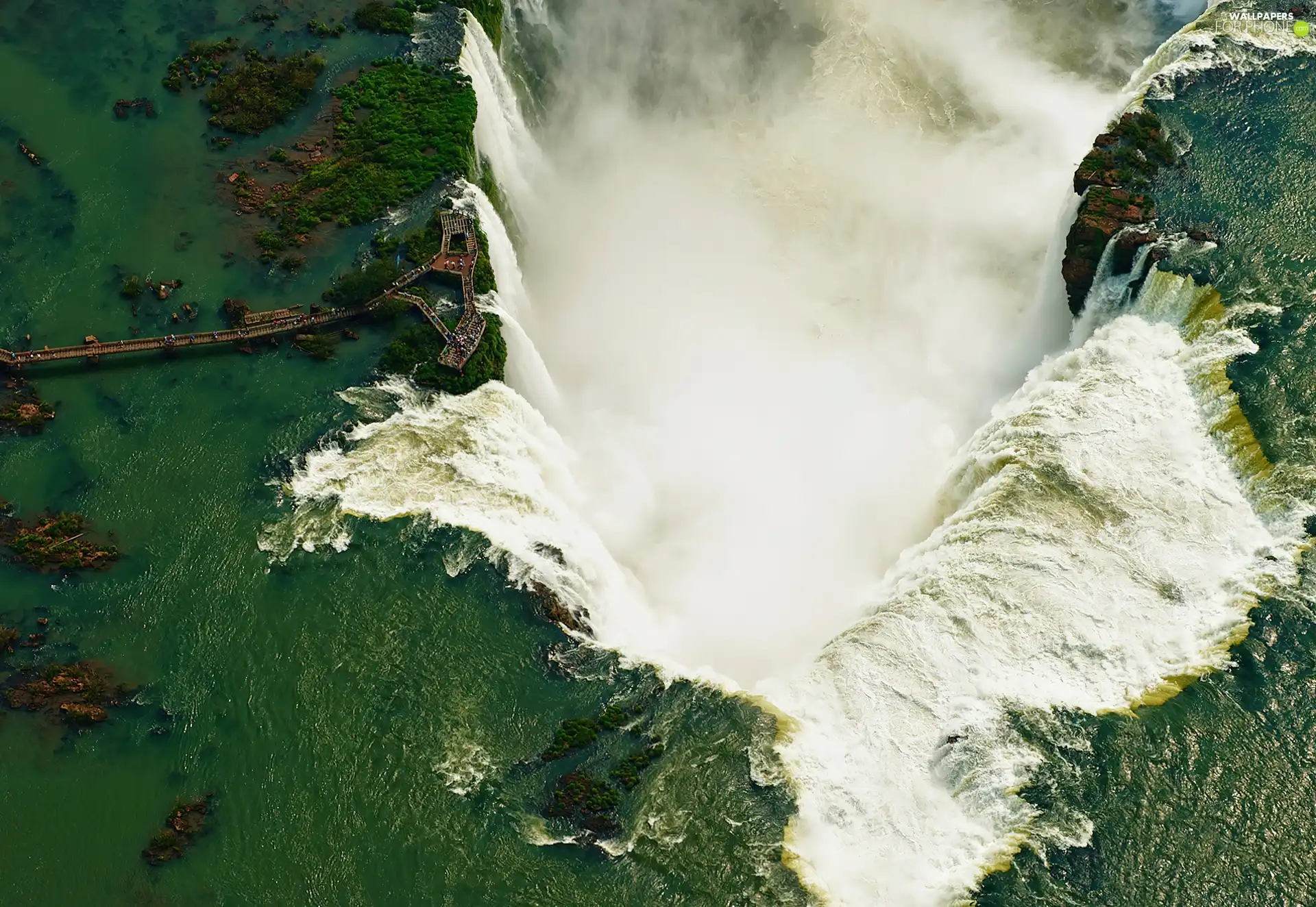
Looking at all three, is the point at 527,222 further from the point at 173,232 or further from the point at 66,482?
the point at 66,482

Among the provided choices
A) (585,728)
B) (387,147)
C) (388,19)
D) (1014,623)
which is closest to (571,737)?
(585,728)

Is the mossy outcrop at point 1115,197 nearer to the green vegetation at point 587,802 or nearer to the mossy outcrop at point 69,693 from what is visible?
the green vegetation at point 587,802

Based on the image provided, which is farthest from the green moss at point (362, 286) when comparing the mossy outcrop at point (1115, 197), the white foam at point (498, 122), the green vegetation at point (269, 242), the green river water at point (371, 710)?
the mossy outcrop at point (1115, 197)

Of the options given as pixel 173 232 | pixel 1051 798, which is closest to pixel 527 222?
pixel 173 232

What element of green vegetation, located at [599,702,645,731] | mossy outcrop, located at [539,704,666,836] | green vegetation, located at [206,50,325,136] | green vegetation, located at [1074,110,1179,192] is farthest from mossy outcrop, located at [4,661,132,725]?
green vegetation, located at [1074,110,1179,192]

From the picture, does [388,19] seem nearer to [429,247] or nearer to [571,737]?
[429,247]

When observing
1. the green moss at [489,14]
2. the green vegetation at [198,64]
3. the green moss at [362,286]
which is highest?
the green moss at [489,14]

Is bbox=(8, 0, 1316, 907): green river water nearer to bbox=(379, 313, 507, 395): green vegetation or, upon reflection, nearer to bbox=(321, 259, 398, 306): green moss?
bbox=(379, 313, 507, 395): green vegetation
